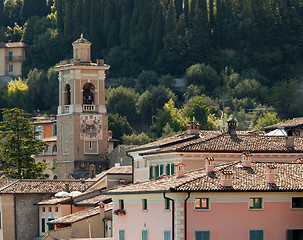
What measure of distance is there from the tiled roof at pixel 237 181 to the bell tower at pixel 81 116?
59.4 m

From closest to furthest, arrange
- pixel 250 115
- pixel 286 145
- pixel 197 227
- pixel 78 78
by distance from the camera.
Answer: pixel 197 227, pixel 286 145, pixel 78 78, pixel 250 115

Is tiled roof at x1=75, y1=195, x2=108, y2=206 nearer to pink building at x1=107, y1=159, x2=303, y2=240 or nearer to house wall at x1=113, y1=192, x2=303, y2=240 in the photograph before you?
pink building at x1=107, y1=159, x2=303, y2=240

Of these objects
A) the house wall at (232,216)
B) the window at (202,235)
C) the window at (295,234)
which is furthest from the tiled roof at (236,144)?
the window at (202,235)

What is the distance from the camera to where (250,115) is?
156125mm

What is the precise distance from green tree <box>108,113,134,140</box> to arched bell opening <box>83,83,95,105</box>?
26.8m

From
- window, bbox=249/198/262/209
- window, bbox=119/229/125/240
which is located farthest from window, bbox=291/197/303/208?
window, bbox=119/229/125/240

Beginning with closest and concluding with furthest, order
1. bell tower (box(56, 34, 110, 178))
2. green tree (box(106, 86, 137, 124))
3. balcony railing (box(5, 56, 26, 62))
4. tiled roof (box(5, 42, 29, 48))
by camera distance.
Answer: bell tower (box(56, 34, 110, 178)), green tree (box(106, 86, 137, 124)), balcony railing (box(5, 56, 26, 62)), tiled roof (box(5, 42, 29, 48))

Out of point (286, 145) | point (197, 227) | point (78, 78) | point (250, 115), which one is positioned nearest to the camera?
point (197, 227)

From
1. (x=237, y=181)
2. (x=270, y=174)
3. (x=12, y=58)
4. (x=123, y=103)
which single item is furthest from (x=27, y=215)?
(x=12, y=58)

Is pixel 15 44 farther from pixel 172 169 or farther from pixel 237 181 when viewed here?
pixel 237 181

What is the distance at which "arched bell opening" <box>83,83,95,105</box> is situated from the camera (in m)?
122

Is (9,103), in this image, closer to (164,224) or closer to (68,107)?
(68,107)

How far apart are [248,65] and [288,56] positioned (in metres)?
5.69

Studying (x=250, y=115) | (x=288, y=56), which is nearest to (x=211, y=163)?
(x=250, y=115)
